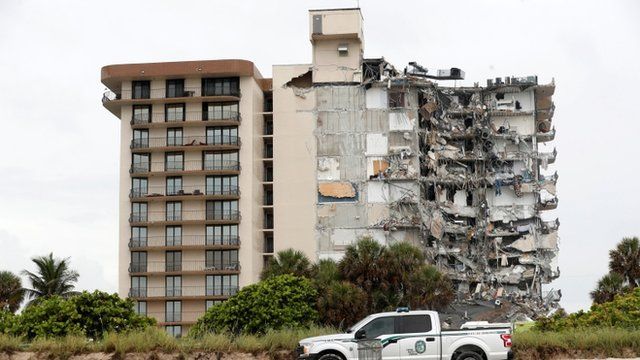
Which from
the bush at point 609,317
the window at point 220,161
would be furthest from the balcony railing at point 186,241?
the bush at point 609,317

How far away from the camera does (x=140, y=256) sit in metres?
88.0

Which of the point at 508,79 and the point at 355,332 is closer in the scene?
the point at 355,332

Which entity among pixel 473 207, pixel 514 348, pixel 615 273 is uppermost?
pixel 473 207

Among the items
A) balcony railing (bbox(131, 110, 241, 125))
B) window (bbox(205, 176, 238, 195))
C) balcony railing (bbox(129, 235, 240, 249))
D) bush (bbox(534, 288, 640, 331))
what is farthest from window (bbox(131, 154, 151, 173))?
bush (bbox(534, 288, 640, 331))

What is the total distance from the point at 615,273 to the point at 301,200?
2783cm

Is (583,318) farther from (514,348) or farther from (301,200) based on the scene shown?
(301,200)

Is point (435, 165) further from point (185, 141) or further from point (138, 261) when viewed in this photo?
point (138, 261)

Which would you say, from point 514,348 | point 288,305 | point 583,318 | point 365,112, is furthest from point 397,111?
point 514,348

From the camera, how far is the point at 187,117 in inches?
3516

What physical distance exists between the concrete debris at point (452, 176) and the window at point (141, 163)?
14529 millimetres

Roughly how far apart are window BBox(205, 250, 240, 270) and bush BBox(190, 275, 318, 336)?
2476 centimetres

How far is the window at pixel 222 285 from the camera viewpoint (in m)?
85.2

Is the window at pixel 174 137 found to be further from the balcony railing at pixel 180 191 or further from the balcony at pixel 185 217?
the balcony at pixel 185 217

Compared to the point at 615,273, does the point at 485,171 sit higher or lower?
higher
